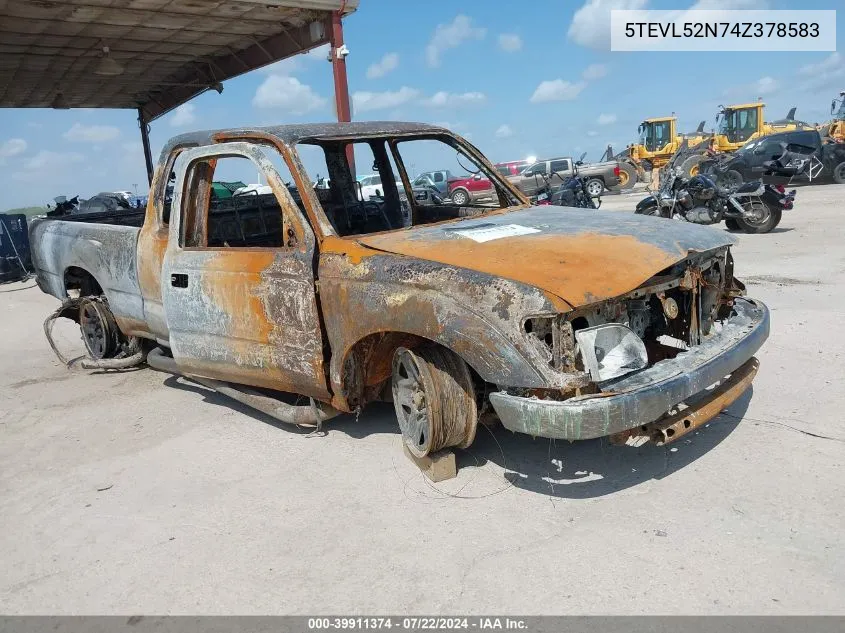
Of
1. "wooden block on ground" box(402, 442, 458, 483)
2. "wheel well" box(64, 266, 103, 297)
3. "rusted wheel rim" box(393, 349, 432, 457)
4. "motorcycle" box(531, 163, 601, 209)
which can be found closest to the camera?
"rusted wheel rim" box(393, 349, 432, 457)

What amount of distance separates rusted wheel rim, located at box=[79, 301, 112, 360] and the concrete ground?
1.18m

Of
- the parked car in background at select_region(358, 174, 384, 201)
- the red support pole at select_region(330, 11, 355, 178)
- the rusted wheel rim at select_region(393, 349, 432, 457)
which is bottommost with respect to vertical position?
the rusted wheel rim at select_region(393, 349, 432, 457)

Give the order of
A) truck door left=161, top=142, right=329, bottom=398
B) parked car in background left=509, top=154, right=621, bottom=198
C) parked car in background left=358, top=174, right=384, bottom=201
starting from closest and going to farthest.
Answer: truck door left=161, top=142, right=329, bottom=398, parked car in background left=358, top=174, right=384, bottom=201, parked car in background left=509, top=154, right=621, bottom=198

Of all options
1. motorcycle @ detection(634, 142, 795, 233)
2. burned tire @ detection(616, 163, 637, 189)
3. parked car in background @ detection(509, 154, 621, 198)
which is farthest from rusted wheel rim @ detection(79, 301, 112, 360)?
burned tire @ detection(616, 163, 637, 189)

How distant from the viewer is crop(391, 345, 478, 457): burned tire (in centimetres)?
328

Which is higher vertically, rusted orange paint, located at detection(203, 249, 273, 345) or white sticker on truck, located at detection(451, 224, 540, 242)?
white sticker on truck, located at detection(451, 224, 540, 242)

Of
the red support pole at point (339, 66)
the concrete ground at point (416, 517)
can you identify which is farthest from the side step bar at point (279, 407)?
the red support pole at point (339, 66)

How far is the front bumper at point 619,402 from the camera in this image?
2807 millimetres

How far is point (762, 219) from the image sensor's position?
1185cm

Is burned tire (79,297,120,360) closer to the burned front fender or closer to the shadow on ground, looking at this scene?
the shadow on ground

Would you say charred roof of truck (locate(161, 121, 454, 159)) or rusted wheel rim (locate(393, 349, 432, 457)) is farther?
charred roof of truck (locate(161, 121, 454, 159))

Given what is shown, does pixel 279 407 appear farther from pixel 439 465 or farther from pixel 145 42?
pixel 145 42

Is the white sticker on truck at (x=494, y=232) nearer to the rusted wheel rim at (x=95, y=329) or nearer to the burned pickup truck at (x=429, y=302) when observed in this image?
the burned pickup truck at (x=429, y=302)

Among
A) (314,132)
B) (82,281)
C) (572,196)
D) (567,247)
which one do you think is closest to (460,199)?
(314,132)
